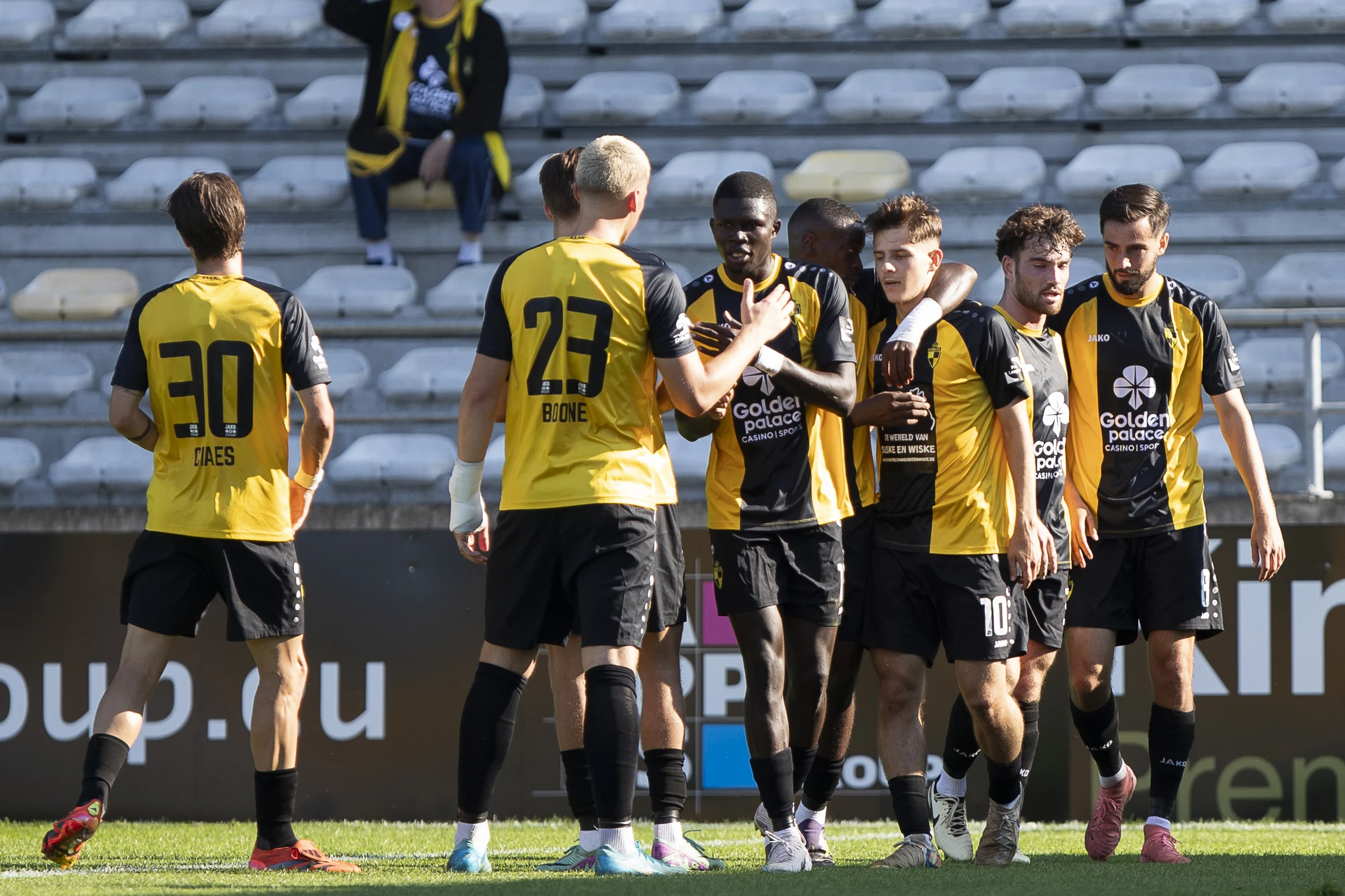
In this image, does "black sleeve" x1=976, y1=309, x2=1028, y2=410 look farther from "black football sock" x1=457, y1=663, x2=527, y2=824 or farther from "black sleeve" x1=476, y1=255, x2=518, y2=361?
"black football sock" x1=457, y1=663, x2=527, y2=824

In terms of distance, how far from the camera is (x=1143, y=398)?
494cm

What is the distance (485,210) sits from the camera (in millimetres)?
9070

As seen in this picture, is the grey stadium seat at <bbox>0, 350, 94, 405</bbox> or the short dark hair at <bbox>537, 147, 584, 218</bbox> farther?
the grey stadium seat at <bbox>0, 350, 94, 405</bbox>

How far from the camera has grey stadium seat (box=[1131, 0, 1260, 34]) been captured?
9688mm

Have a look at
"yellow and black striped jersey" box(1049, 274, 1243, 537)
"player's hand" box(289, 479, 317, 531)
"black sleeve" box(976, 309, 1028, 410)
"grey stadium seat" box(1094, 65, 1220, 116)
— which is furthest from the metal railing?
"player's hand" box(289, 479, 317, 531)

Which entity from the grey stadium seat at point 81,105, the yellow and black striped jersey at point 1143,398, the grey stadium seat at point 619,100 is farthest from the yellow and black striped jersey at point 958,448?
the grey stadium seat at point 81,105

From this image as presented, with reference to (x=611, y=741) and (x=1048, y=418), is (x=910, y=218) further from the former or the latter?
(x=611, y=741)

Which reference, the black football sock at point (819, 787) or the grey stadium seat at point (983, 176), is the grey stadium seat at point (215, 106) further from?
the black football sock at point (819, 787)

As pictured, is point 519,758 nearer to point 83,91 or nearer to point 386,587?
point 386,587

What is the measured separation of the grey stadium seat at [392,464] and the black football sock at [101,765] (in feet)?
11.7

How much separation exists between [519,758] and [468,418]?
99.6 inches

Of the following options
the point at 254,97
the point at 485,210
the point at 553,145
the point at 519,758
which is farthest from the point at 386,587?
the point at 254,97

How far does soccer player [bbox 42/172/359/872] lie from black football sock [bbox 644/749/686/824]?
958 millimetres

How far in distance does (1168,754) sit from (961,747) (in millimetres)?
652
